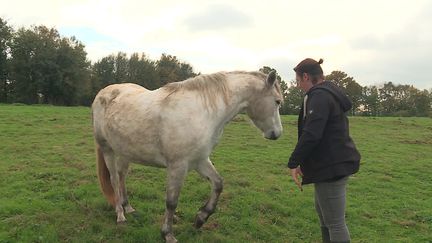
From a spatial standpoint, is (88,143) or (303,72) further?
(88,143)

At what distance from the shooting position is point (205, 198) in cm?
763

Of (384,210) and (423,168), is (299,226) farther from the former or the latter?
(423,168)

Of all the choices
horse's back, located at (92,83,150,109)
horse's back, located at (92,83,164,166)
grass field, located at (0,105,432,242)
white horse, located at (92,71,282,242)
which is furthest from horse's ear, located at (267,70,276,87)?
horse's back, located at (92,83,150,109)

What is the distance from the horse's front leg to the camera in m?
5.25

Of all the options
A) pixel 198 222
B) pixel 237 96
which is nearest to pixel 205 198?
pixel 198 222

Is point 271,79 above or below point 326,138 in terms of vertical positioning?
above

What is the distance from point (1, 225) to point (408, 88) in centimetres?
7592

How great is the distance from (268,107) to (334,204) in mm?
1664

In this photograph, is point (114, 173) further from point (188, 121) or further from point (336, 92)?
point (336, 92)

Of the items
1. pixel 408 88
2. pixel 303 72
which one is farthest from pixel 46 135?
pixel 408 88

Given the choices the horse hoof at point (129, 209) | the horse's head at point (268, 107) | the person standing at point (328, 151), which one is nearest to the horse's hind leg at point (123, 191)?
the horse hoof at point (129, 209)

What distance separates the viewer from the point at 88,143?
1312cm

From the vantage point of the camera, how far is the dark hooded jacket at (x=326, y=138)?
13.6 feet

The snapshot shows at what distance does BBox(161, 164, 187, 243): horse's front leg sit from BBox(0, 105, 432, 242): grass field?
30 cm
